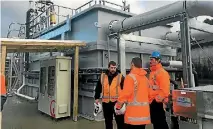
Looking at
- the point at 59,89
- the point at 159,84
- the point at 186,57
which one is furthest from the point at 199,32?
the point at 59,89

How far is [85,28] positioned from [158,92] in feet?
16.6

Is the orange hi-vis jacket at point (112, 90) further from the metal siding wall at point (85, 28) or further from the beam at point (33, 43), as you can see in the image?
the metal siding wall at point (85, 28)

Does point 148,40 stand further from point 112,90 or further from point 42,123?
point 42,123

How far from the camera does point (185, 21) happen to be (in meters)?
Result: 5.10

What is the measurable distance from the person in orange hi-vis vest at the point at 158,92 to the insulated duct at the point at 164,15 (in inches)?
69.0

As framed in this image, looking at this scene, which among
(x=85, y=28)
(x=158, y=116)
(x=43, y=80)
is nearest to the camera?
(x=158, y=116)

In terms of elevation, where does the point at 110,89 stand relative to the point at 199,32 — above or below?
below

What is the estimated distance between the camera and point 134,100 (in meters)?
3.28

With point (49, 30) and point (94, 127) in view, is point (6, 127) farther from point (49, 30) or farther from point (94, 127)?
point (49, 30)

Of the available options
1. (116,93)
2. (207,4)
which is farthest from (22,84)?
(207,4)

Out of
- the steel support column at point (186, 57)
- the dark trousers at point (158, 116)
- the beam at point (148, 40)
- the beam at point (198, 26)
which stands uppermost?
the beam at point (198, 26)

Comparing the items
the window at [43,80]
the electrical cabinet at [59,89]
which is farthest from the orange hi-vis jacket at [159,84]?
the window at [43,80]

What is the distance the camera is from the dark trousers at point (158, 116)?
13.3 feet

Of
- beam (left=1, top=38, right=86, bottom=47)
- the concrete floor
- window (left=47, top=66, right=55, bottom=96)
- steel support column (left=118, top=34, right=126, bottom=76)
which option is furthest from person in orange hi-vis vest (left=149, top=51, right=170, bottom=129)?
window (left=47, top=66, right=55, bottom=96)
